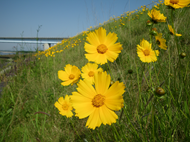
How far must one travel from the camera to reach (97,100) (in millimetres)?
604

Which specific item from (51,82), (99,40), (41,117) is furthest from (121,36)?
(41,117)

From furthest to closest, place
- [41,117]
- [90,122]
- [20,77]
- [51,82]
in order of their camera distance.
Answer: [20,77]
[51,82]
[41,117]
[90,122]

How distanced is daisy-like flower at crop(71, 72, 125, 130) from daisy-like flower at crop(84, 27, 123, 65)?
221mm

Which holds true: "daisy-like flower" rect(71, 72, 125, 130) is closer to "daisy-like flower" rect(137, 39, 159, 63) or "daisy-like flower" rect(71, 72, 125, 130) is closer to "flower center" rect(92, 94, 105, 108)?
"flower center" rect(92, 94, 105, 108)

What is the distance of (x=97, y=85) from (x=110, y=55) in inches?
10.1

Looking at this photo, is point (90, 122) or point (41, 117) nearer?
point (90, 122)

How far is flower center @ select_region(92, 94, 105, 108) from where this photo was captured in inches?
23.6

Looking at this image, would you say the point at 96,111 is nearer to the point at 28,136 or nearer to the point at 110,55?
the point at 110,55

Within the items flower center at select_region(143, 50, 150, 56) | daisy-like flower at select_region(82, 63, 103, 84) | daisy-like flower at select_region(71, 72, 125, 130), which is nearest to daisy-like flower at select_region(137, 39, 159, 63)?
flower center at select_region(143, 50, 150, 56)

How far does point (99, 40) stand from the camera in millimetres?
862

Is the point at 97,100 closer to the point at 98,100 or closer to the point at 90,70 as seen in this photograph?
the point at 98,100

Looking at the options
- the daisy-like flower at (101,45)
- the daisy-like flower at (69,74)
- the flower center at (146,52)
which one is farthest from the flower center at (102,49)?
the flower center at (146,52)

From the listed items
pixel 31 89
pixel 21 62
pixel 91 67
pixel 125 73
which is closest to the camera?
pixel 91 67

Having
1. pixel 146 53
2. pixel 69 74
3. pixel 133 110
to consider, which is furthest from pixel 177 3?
pixel 69 74
